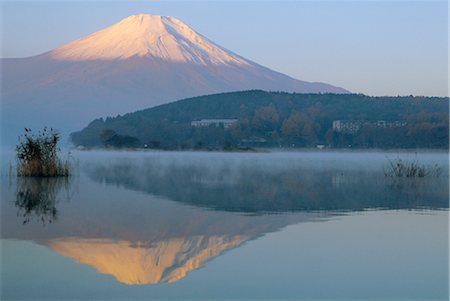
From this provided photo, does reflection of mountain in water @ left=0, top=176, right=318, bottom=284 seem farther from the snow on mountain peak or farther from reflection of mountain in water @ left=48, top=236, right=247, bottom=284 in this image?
the snow on mountain peak

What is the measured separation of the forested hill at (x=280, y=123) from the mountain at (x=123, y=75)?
1082cm

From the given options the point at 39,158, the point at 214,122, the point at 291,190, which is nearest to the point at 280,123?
the point at 214,122

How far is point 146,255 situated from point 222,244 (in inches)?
29.2

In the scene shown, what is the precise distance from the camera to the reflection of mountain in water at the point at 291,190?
9703 millimetres

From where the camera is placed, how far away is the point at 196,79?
2817 inches

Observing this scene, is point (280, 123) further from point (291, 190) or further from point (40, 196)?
point (40, 196)

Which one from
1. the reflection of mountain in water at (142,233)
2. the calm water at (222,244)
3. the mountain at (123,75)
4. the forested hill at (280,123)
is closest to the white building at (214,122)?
the forested hill at (280,123)

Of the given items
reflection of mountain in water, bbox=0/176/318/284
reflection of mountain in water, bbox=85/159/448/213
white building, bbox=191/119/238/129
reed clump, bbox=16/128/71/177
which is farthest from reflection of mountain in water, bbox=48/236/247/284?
white building, bbox=191/119/238/129

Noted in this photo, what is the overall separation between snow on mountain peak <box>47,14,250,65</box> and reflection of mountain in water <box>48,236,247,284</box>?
64056 mm

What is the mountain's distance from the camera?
7069 centimetres

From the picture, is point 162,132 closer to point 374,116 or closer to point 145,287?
point 374,116

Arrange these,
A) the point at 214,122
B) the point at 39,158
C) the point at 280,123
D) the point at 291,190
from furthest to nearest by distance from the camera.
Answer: the point at 214,122 → the point at 280,123 → the point at 39,158 → the point at 291,190

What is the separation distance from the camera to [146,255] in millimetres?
5852

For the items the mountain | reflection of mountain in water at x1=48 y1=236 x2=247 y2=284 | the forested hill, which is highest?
the mountain
